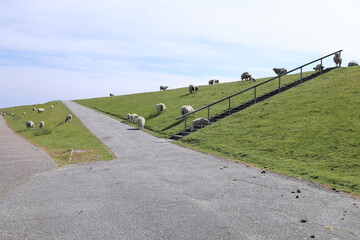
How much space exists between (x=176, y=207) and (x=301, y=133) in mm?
12907

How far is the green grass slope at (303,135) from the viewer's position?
13521mm

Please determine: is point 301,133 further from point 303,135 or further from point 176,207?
point 176,207

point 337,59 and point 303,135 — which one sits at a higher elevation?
point 337,59

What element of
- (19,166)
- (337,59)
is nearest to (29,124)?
(19,166)

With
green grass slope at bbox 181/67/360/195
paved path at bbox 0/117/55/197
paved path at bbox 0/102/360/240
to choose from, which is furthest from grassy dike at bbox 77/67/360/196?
paved path at bbox 0/117/55/197

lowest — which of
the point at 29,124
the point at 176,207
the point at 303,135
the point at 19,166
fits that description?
the point at 19,166

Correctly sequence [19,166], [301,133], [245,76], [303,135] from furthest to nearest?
[245,76]
[301,133]
[303,135]
[19,166]

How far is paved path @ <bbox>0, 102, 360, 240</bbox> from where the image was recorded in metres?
7.34

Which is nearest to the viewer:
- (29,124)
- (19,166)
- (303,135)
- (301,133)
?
(19,166)

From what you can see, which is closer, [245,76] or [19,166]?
[19,166]

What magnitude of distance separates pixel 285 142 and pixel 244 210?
1061 centimetres

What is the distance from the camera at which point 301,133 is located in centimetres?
1881

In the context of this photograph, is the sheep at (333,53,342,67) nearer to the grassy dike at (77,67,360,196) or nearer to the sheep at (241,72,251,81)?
the grassy dike at (77,67,360,196)

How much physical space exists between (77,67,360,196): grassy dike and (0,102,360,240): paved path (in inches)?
90.1
